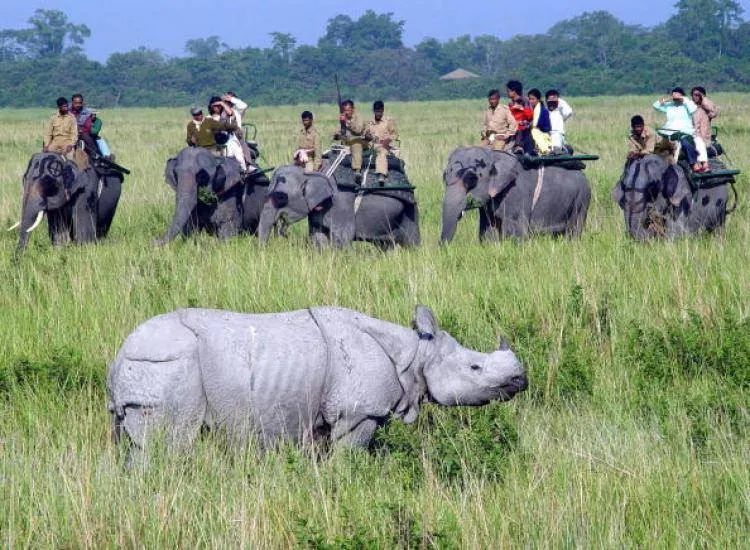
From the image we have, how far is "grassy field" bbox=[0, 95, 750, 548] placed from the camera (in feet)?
17.4

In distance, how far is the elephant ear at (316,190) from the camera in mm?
13742

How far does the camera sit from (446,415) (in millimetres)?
7098

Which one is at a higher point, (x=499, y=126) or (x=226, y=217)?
(x=499, y=126)

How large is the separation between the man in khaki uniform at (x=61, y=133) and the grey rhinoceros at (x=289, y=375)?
28.4 ft

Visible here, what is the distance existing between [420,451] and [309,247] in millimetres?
6842

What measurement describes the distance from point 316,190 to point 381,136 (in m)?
1.63

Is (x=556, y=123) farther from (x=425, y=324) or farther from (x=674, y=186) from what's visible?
(x=425, y=324)

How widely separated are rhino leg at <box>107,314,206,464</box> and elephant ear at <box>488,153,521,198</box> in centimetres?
837

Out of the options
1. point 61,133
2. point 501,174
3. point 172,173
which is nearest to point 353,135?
point 501,174

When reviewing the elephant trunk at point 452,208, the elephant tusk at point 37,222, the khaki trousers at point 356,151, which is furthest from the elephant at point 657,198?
the elephant tusk at point 37,222

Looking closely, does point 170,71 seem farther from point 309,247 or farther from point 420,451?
point 420,451

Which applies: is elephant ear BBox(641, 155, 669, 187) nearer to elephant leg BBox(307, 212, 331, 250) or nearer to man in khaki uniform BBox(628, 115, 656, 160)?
man in khaki uniform BBox(628, 115, 656, 160)

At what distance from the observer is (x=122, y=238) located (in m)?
14.8

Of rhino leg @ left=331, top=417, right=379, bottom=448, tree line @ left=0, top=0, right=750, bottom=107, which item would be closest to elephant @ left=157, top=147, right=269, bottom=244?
rhino leg @ left=331, top=417, right=379, bottom=448
